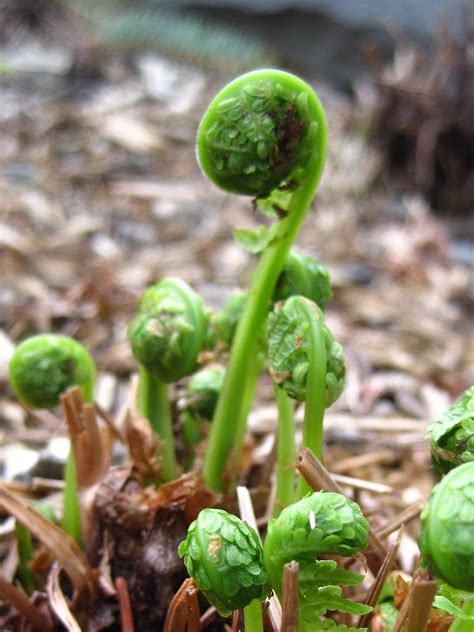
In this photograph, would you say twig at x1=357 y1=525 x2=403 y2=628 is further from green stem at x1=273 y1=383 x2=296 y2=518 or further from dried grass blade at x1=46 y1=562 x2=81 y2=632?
dried grass blade at x1=46 y1=562 x2=81 y2=632

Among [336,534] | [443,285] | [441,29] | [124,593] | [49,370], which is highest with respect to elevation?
[441,29]

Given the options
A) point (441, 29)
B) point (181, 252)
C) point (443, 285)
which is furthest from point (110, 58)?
point (443, 285)

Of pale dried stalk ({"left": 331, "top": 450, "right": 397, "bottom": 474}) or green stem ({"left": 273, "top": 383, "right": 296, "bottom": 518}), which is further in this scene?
pale dried stalk ({"left": 331, "top": 450, "right": 397, "bottom": 474})

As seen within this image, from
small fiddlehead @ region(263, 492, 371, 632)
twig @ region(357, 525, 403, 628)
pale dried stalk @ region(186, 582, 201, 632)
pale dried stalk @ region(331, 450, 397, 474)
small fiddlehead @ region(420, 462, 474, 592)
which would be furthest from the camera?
pale dried stalk @ region(331, 450, 397, 474)

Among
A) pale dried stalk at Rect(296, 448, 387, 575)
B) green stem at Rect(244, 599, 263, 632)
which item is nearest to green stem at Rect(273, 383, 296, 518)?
pale dried stalk at Rect(296, 448, 387, 575)

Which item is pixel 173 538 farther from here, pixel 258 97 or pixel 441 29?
pixel 441 29

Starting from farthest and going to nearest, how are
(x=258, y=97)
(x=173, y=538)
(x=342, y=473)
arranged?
(x=342, y=473) < (x=173, y=538) < (x=258, y=97)

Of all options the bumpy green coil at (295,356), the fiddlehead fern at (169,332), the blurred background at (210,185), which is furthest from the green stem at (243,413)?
the blurred background at (210,185)
